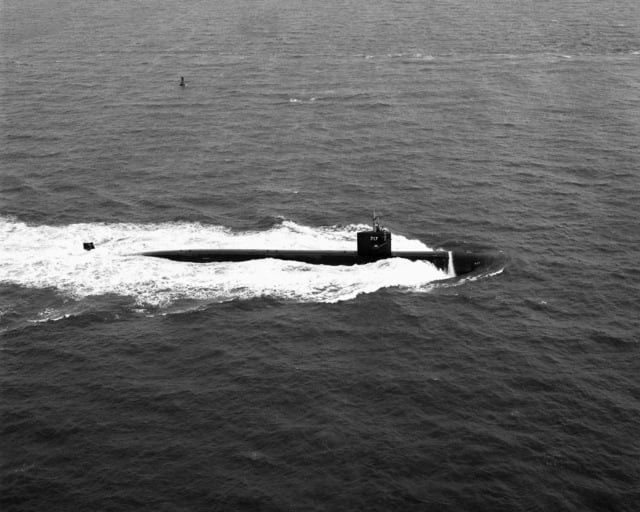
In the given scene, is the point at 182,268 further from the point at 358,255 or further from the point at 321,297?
the point at 358,255

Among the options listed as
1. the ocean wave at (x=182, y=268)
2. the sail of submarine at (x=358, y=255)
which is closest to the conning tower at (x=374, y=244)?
the sail of submarine at (x=358, y=255)

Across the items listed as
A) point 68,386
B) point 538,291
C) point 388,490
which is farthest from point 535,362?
point 68,386

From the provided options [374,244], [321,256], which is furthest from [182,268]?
[374,244]

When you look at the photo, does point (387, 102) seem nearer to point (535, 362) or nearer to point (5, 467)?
point (535, 362)

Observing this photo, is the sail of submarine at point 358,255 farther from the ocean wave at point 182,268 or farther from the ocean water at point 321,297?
the ocean water at point 321,297

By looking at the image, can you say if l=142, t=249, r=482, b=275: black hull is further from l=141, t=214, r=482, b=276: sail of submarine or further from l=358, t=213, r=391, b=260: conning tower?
l=358, t=213, r=391, b=260: conning tower

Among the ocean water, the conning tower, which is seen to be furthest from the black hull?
the ocean water
